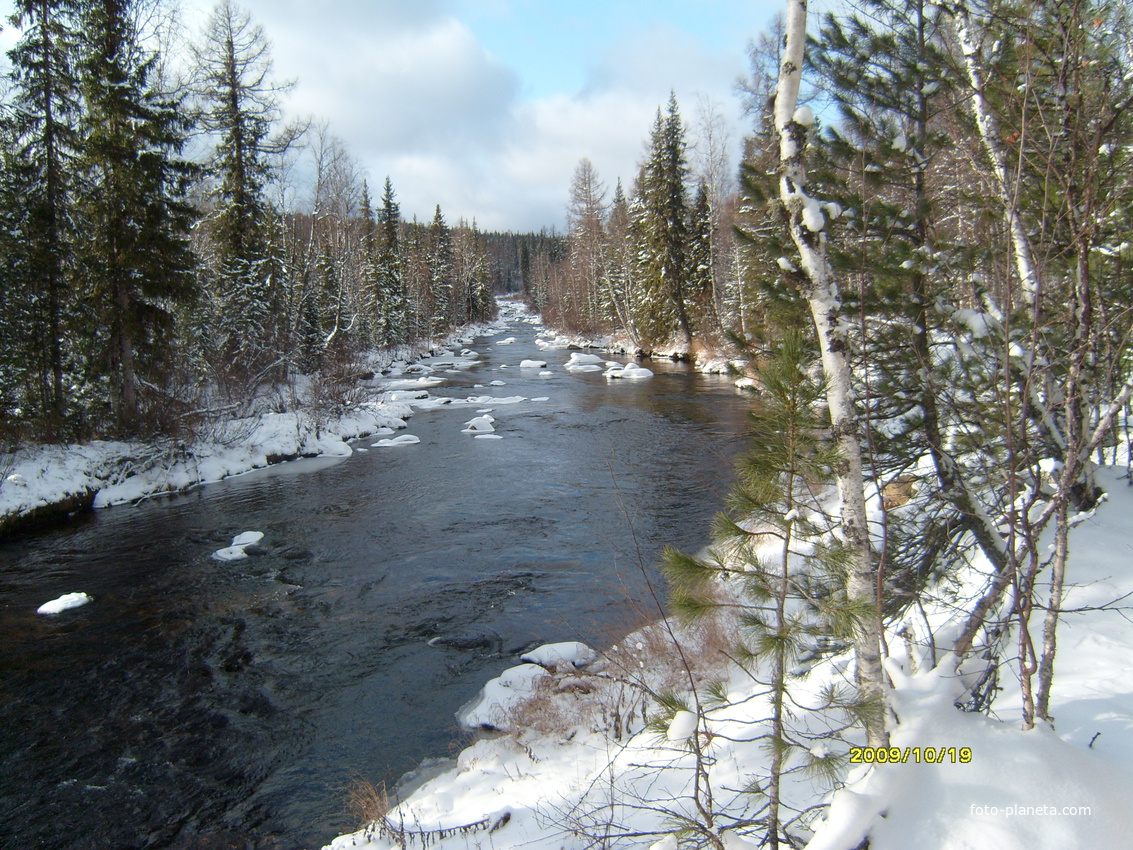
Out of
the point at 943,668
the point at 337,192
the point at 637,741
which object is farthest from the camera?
the point at 337,192

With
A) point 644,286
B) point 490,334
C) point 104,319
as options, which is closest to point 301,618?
point 104,319

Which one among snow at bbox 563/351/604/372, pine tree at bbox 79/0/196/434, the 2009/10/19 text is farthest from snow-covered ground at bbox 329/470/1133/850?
snow at bbox 563/351/604/372

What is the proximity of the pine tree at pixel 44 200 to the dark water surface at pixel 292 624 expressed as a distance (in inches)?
180

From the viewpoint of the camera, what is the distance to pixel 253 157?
22.2 metres

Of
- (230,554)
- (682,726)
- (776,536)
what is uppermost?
(776,536)

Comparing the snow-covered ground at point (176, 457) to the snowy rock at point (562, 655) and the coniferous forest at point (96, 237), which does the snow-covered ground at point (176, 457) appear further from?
the snowy rock at point (562, 655)

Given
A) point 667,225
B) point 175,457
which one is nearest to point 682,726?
point 175,457

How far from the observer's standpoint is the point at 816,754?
359 cm

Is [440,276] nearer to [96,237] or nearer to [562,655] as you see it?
[96,237]

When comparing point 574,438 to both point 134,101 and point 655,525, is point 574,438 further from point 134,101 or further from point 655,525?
point 134,101

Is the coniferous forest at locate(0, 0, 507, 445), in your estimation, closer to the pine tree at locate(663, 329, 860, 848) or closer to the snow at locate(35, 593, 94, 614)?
the snow at locate(35, 593, 94, 614)

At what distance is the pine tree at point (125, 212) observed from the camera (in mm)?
14547

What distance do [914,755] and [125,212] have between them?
59.8 feet

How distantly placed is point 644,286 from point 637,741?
109 ft
